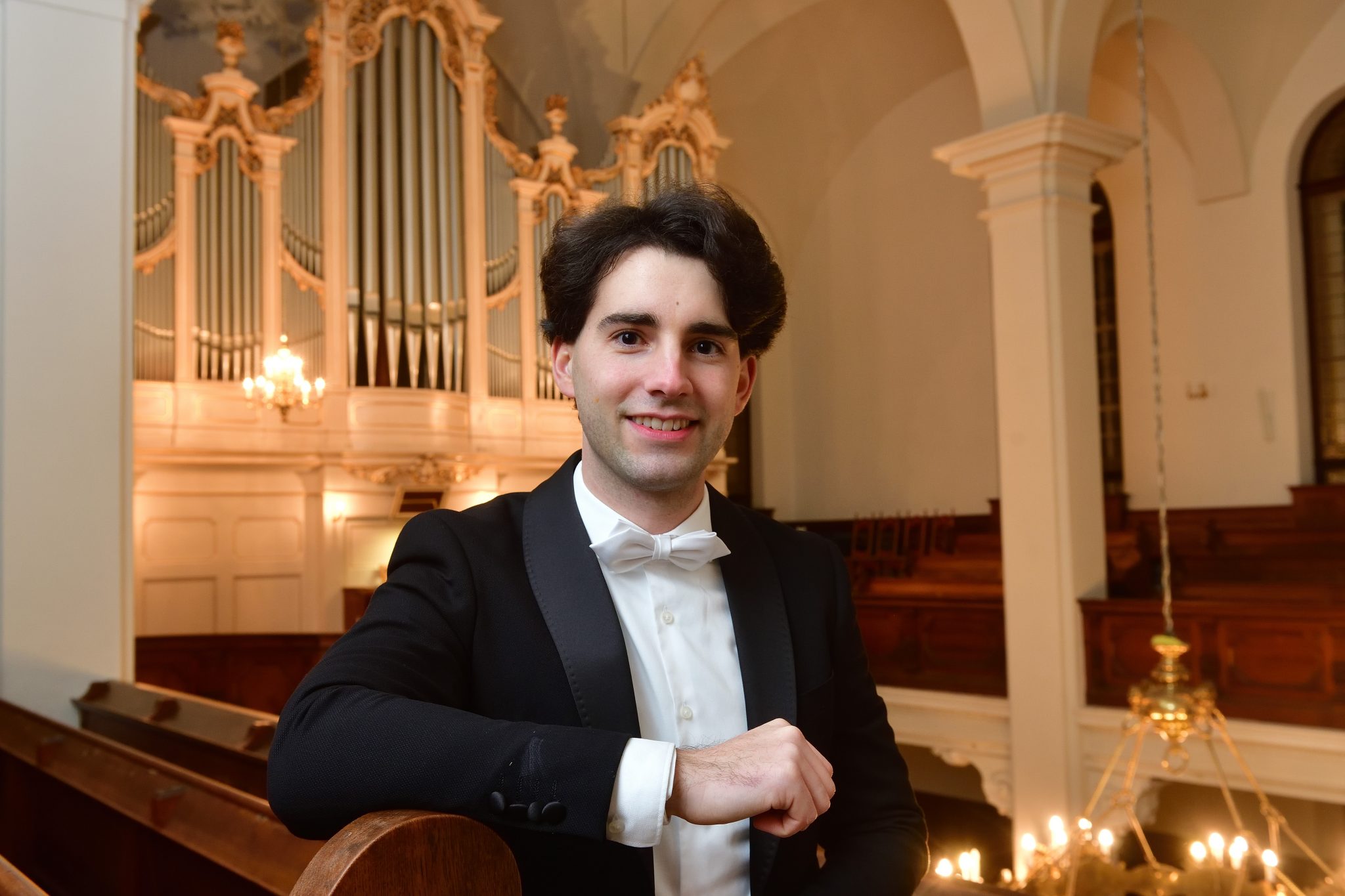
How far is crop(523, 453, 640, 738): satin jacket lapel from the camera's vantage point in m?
1.40

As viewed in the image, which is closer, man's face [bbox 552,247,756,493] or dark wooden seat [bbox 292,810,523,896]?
dark wooden seat [bbox 292,810,523,896]

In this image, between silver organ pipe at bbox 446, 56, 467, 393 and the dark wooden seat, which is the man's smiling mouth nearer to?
the dark wooden seat

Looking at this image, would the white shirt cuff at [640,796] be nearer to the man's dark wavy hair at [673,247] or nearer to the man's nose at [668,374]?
the man's nose at [668,374]

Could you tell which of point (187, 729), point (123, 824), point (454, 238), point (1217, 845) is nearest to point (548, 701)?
point (123, 824)

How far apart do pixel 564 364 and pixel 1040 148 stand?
5.97 m

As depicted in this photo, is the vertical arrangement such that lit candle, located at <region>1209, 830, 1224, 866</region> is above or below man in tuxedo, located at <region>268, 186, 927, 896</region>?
below

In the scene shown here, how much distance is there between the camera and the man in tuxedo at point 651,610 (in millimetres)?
1364

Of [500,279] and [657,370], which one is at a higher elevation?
[500,279]

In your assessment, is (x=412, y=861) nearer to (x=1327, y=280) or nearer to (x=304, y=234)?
(x=304, y=234)

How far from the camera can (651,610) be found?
60.2 inches

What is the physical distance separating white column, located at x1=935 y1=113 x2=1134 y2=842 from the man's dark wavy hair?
5808 millimetres

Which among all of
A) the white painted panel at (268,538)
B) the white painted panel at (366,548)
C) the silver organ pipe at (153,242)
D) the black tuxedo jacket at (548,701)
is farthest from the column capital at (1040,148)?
the black tuxedo jacket at (548,701)

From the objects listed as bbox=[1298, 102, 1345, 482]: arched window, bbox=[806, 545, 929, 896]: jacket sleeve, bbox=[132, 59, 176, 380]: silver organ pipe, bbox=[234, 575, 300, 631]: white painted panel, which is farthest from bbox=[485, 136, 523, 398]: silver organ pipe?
bbox=[806, 545, 929, 896]: jacket sleeve

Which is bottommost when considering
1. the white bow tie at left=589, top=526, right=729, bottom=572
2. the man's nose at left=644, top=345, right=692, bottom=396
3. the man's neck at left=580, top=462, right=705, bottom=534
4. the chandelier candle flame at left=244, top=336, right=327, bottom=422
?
the white bow tie at left=589, top=526, right=729, bottom=572
